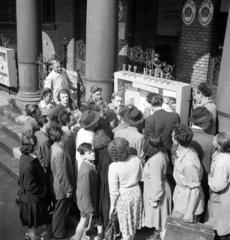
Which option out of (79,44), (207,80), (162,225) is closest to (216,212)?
(162,225)

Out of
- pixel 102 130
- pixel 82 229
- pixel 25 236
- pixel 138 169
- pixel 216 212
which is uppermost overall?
pixel 102 130

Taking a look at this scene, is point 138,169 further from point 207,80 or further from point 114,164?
point 207,80

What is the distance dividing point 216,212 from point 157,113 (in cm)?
145

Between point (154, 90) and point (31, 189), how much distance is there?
8.61 ft

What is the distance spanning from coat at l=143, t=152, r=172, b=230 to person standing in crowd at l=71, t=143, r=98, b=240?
613mm

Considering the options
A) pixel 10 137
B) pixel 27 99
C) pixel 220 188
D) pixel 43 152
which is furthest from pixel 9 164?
pixel 220 188

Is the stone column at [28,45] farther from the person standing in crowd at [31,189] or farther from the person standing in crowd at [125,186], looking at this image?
the person standing in crowd at [125,186]

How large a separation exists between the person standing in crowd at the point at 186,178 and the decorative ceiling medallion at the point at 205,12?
556 cm

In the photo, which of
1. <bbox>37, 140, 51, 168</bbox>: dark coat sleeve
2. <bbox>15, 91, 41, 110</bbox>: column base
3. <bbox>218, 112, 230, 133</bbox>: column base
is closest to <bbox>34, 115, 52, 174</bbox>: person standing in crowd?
<bbox>37, 140, 51, 168</bbox>: dark coat sleeve

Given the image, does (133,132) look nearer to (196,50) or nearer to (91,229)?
(91,229)

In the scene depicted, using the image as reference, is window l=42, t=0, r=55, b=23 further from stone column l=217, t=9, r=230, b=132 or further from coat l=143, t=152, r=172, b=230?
coat l=143, t=152, r=172, b=230

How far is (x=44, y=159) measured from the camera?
4543mm

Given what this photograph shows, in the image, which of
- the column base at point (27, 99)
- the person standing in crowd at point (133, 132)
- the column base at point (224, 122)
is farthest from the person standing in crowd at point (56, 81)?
the column base at point (224, 122)

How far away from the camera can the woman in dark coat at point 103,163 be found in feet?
13.7
